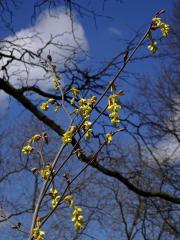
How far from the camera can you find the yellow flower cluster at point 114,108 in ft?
5.16

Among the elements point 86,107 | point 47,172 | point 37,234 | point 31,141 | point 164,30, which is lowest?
point 37,234

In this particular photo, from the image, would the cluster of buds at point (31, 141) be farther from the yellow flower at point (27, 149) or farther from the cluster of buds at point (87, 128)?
the cluster of buds at point (87, 128)

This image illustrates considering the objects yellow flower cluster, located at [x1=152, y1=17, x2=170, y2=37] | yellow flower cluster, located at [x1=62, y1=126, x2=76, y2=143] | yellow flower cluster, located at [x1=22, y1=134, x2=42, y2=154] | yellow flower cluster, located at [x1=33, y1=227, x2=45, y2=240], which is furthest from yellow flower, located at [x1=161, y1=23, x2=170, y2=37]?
yellow flower cluster, located at [x1=33, y1=227, x2=45, y2=240]

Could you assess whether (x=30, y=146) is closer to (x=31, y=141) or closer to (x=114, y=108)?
(x=31, y=141)

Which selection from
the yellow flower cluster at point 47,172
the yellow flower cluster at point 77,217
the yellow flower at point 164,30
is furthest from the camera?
the yellow flower at point 164,30

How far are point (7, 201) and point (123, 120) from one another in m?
5.55

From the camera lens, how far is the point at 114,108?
1.59 metres

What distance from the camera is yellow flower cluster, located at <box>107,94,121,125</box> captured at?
5.16ft

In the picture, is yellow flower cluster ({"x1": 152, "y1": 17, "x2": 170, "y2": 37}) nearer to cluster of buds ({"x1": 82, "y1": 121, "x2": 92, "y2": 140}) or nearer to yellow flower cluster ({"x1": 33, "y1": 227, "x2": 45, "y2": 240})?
cluster of buds ({"x1": 82, "y1": 121, "x2": 92, "y2": 140})

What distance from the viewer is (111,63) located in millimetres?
5770

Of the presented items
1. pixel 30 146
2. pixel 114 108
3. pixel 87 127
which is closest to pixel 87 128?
pixel 87 127

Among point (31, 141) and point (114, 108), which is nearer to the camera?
point (114, 108)

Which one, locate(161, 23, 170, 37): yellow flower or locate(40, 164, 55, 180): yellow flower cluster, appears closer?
locate(40, 164, 55, 180): yellow flower cluster

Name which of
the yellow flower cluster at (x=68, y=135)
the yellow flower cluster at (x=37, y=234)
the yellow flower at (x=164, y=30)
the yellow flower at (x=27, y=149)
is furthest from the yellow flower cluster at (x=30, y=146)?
the yellow flower at (x=164, y=30)
